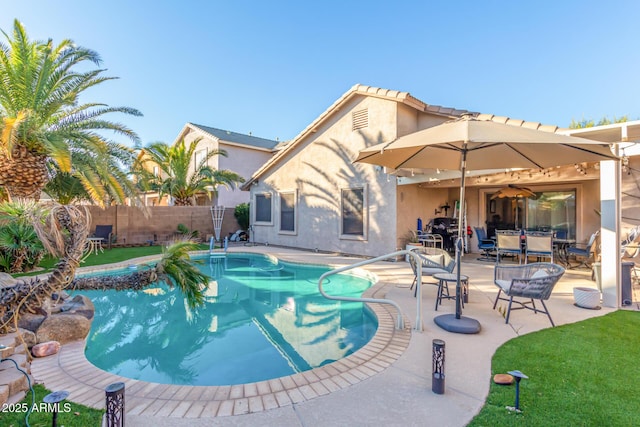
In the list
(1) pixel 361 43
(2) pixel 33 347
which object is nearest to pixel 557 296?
(2) pixel 33 347

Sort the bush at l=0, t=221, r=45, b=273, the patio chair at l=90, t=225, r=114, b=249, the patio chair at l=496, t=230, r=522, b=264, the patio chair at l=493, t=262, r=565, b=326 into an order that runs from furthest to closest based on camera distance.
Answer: the patio chair at l=90, t=225, r=114, b=249, the patio chair at l=496, t=230, r=522, b=264, the bush at l=0, t=221, r=45, b=273, the patio chair at l=493, t=262, r=565, b=326

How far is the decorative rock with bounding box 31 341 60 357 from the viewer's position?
4398mm

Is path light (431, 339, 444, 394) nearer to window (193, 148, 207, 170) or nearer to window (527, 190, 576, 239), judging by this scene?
window (527, 190, 576, 239)

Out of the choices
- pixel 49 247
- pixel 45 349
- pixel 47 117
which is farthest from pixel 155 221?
pixel 49 247

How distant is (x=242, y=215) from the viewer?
21.8m

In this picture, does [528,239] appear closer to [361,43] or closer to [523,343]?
[523,343]

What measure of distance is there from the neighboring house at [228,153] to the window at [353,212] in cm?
1118

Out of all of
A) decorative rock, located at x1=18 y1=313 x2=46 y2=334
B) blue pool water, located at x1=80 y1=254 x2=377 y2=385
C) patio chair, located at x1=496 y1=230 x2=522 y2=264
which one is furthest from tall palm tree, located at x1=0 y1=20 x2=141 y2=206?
patio chair, located at x1=496 y1=230 x2=522 y2=264

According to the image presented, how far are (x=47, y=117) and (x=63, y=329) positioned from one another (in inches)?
333

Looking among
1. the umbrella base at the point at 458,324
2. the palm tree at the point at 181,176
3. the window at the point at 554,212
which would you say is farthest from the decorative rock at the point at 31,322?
the palm tree at the point at 181,176

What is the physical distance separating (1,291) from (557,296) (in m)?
9.46

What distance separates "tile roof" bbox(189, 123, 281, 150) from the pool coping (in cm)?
2176

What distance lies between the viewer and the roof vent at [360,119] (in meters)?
13.6

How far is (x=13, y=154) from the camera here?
32.7ft
